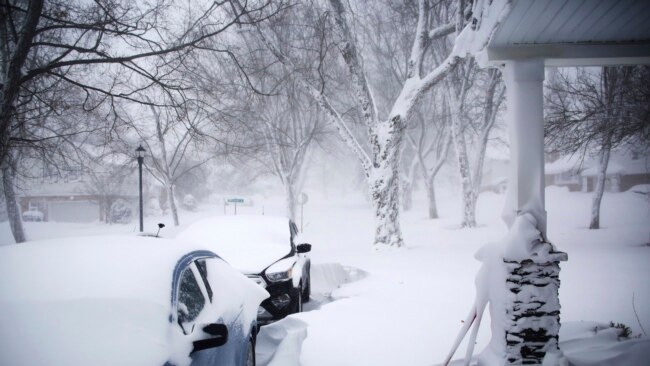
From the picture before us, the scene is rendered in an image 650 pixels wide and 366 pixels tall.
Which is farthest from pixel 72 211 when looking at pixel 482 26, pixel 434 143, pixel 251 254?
pixel 482 26

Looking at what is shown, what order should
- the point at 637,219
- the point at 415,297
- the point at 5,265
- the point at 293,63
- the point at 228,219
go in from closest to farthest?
the point at 5,265 < the point at 415,297 < the point at 228,219 < the point at 293,63 < the point at 637,219

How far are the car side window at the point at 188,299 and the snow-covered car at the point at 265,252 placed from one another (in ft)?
7.80

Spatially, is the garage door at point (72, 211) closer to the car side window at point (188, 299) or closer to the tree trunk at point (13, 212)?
the tree trunk at point (13, 212)

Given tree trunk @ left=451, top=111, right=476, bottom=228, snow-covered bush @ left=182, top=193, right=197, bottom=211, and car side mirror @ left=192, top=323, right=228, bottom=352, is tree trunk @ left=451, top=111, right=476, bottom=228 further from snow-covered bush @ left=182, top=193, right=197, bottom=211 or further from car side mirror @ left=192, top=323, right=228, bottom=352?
snow-covered bush @ left=182, top=193, right=197, bottom=211

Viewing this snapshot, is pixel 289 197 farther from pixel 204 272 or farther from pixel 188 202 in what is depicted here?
pixel 188 202

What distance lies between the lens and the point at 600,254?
11.2m

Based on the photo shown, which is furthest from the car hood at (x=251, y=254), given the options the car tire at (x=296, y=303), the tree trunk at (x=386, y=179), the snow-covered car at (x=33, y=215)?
the snow-covered car at (x=33, y=215)

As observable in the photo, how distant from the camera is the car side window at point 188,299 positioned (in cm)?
275

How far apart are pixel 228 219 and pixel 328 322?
9.98 feet

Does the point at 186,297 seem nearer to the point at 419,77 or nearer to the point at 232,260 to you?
the point at 232,260

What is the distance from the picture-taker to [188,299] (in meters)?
2.92

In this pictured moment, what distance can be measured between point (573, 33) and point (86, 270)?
15.4 ft

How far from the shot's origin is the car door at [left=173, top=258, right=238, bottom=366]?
8.54ft

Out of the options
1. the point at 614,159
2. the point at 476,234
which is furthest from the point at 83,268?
the point at 614,159
